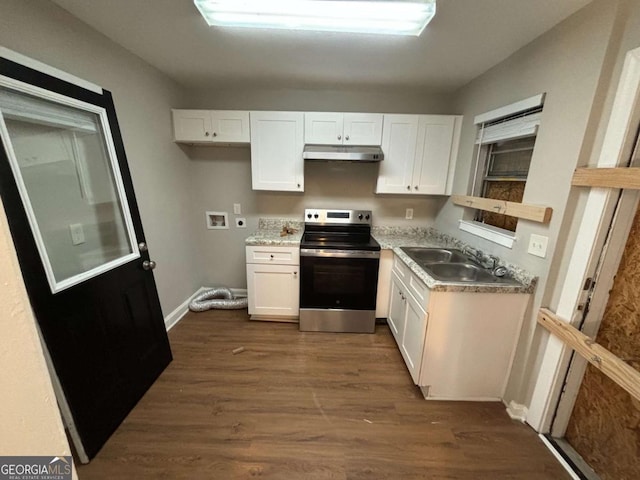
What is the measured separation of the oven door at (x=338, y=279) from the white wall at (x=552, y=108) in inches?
40.1

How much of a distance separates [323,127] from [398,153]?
78 centimetres

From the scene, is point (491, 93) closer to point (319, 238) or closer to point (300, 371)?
point (319, 238)

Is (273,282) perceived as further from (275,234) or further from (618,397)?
(618,397)

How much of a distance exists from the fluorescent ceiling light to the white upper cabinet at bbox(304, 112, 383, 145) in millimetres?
921

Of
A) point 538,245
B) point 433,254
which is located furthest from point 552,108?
point 433,254

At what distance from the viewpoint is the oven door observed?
2424 millimetres

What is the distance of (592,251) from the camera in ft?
4.27

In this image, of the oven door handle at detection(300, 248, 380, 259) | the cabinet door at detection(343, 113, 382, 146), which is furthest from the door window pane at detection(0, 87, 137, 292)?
the cabinet door at detection(343, 113, 382, 146)

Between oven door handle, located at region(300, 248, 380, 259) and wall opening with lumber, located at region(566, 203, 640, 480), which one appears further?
oven door handle, located at region(300, 248, 380, 259)

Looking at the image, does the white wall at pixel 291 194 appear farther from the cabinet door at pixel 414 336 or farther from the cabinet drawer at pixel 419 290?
the cabinet door at pixel 414 336

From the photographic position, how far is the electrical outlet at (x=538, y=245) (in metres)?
1.52

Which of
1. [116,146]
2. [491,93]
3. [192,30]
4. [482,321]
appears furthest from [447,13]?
[116,146]

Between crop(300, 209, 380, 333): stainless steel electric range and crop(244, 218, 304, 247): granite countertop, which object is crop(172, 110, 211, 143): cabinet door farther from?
crop(300, 209, 380, 333): stainless steel electric range

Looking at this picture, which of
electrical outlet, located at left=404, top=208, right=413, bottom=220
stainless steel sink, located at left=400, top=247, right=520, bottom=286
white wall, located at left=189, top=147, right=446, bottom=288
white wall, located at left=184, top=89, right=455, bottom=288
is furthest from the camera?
electrical outlet, located at left=404, top=208, right=413, bottom=220
